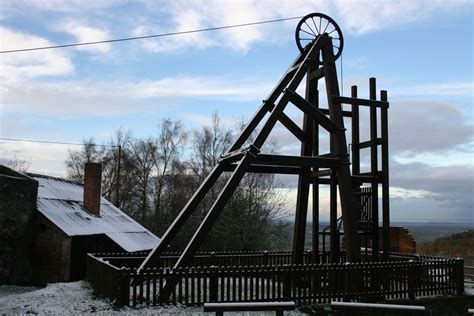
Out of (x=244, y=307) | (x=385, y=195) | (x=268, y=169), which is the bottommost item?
(x=244, y=307)

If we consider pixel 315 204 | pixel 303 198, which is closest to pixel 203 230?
pixel 303 198

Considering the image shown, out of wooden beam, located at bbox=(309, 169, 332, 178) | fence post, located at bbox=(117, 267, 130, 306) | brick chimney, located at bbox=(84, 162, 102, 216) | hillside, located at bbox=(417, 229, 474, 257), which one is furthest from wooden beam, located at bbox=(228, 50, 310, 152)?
hillside, located at bbox=(417, 229, 474, 257)

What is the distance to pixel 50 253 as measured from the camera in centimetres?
1964

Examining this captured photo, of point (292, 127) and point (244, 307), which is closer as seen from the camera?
point (244, 307)

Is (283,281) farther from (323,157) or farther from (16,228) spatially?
(16,228)

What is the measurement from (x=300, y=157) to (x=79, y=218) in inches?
499

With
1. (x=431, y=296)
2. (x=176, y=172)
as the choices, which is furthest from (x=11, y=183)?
(x=176, y=172)

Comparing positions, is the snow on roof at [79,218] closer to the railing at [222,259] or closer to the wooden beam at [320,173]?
the railing at [222,259]

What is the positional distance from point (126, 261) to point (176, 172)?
31825mm

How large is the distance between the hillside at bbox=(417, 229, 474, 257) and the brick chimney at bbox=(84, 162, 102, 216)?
23.6 m

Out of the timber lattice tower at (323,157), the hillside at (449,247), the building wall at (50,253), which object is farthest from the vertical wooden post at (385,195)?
the hillside at (449,247)

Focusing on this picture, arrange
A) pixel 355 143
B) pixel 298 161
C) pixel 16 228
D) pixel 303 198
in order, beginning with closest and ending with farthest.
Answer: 1. pixel 298 161
2. pixel 303 198
3. pixel 355 143
4. pixel 16 228

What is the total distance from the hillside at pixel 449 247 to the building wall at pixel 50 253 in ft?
85.1

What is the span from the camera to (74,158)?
183ft
